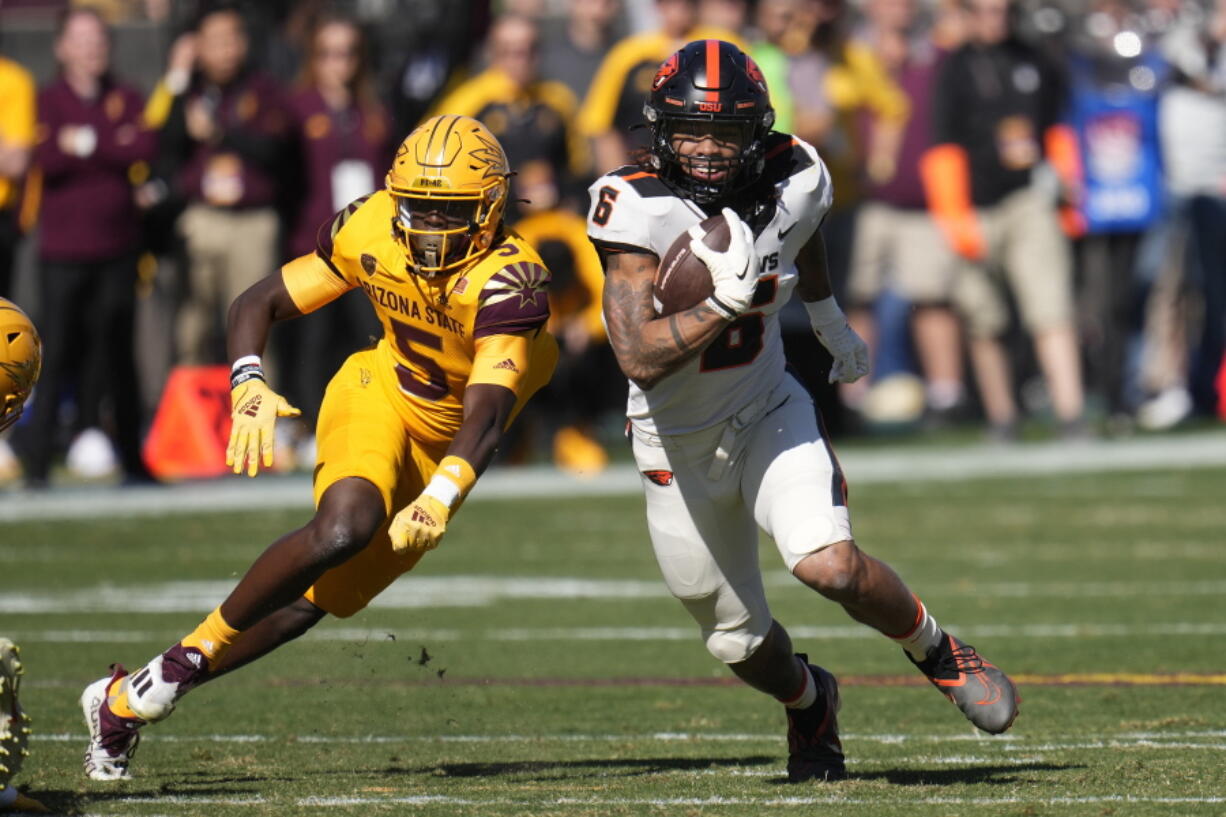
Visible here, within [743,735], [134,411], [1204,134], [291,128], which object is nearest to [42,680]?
[743,735]

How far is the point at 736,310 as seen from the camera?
5.40 m

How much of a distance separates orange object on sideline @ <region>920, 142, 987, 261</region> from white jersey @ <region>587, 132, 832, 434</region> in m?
7.49

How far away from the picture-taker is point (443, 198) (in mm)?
5934

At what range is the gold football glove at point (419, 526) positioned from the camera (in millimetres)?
5328

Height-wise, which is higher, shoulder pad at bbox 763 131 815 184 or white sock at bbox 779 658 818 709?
shoulder pad at bbox 763 131 815 184

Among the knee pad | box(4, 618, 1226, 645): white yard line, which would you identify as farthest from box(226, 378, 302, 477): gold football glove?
box(4, 618, 1226, 645): white yard line

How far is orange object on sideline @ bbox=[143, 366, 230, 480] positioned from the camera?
11773 mm

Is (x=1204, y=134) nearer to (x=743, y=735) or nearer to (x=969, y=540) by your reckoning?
(x=969, y=540)

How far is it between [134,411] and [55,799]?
697 cm

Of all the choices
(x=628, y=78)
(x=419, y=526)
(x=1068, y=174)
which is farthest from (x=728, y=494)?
(x=1068, y=174)

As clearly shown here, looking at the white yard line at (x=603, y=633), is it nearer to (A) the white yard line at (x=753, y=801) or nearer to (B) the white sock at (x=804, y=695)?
(B) the white sock at (x=804, y=695)

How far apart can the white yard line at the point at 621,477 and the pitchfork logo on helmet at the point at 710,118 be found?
6.57m

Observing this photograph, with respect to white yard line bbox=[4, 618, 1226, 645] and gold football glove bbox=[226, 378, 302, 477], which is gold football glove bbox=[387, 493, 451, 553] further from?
white yard line bbox=[4, 618, 1226, 645]

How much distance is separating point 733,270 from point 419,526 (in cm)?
97
